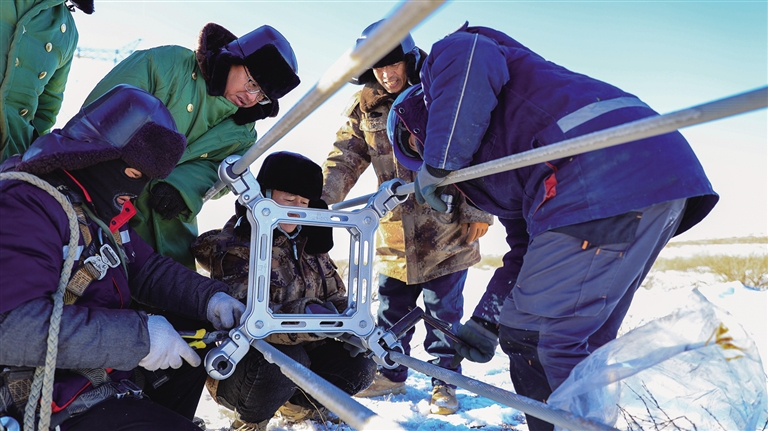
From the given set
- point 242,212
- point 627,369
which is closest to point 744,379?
point 627,369

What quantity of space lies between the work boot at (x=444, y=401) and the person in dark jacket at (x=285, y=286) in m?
0.70

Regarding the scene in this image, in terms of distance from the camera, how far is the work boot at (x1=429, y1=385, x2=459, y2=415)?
11.7 ft

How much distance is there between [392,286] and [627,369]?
227cm

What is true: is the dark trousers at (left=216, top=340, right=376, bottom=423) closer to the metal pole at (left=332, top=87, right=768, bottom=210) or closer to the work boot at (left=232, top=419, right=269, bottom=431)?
the work boot at (left=232, top=419, right=269, bottom=431)

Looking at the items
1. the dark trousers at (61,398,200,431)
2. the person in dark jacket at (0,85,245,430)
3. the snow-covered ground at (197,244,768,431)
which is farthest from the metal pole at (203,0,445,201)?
the snow-covered ground at (197,244,768,431)

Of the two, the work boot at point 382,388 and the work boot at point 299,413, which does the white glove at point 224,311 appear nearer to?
the work boot at point 299,413

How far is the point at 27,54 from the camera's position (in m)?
2.36

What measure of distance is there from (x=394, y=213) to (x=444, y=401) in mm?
1083

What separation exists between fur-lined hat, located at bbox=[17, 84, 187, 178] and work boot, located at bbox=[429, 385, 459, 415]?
6.95ft

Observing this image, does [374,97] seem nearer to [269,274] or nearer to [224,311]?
[269,274]

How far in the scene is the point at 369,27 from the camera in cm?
Answer: 311

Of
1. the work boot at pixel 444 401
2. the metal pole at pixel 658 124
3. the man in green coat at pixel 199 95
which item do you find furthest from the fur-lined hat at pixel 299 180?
the metal pole at pixel 658 124

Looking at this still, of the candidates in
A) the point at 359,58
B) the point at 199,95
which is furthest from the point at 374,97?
the point at 359,58

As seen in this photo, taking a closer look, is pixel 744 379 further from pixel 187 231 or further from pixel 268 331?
pixel 187 231
